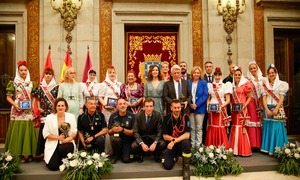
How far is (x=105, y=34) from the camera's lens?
6.80 meters

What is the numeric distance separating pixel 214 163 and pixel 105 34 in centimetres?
421

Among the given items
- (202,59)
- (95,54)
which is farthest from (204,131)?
(95,54)

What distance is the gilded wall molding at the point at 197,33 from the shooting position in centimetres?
708

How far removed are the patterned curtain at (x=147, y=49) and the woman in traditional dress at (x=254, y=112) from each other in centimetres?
227

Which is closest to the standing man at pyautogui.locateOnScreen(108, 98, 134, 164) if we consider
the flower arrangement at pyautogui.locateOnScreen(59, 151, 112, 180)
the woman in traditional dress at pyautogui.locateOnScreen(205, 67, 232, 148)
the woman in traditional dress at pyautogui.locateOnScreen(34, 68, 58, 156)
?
the flower arrangement at pyautogui.locateOnScreen(59, 151, 112, 180)

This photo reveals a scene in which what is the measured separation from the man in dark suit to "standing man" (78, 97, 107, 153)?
130 centimetres

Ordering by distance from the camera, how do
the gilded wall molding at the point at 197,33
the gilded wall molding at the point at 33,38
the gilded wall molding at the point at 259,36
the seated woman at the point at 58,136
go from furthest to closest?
1. the gilded wall molding at the point at 259,36
2. the gilded wall molding at the point at 197,33
3. the gilded wall molding at the point at 33,38
4. the seated woman at the point at 58,136

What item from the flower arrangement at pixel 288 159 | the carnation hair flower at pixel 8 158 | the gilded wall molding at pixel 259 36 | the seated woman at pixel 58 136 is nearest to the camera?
the carnation hair flower at pixel 8 158

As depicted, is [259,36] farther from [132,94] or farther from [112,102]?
[112,102]

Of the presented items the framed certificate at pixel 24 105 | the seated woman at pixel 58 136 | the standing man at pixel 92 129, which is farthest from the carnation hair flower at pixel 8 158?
the standing man at pixel 92 129

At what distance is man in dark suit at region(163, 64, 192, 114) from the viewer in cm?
499

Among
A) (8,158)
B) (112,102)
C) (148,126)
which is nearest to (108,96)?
(112,102)

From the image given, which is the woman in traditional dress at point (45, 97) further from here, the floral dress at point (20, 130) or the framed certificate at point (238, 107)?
the framed certificate at point (238, 107)

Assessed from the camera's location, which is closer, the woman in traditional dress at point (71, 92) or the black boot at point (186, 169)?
the black boot at point (186, 169)
